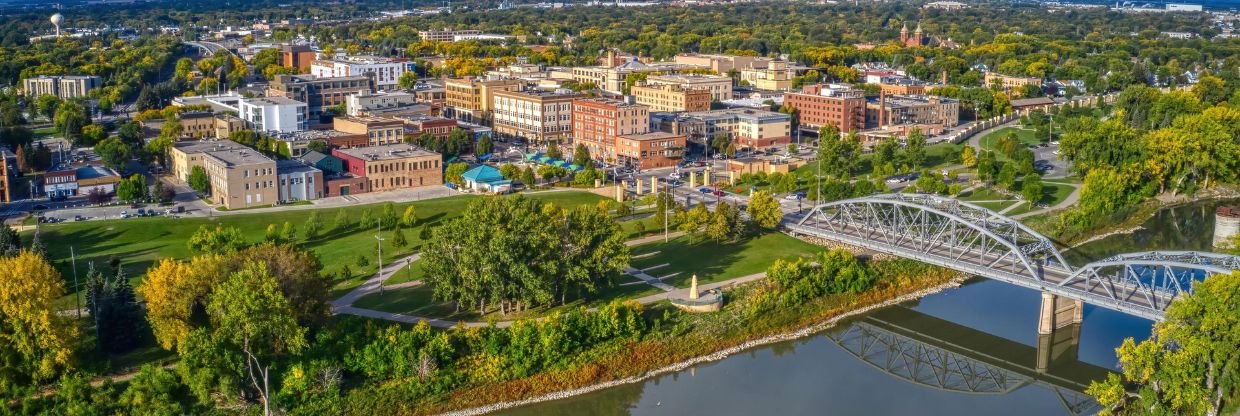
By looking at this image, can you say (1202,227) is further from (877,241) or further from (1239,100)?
(1239,100)

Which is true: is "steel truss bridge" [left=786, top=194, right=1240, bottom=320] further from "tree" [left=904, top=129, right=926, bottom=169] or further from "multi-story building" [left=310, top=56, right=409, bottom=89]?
"multi-story building" [left=310, top=56, right=409, bottom=89]

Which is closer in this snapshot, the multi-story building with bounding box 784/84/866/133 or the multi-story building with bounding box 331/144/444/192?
the multi-story building with bounding box 331/144/444/192

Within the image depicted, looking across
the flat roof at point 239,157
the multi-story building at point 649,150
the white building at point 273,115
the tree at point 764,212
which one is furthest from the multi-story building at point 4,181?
the tree at point 764,212

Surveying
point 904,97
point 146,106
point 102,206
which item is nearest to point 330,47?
point 146,106

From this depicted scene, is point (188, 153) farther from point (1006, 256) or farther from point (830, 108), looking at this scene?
point (830, 108)

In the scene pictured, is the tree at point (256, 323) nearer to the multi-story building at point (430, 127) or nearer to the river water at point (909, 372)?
the river water at point (909, 372)

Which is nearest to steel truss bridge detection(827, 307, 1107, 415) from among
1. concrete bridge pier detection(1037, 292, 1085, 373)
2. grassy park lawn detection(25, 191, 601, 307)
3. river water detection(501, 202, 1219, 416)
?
river water detection(501, 202, 1219, 416)

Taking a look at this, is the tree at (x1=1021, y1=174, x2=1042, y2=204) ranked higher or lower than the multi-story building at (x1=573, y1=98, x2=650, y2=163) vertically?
lower
